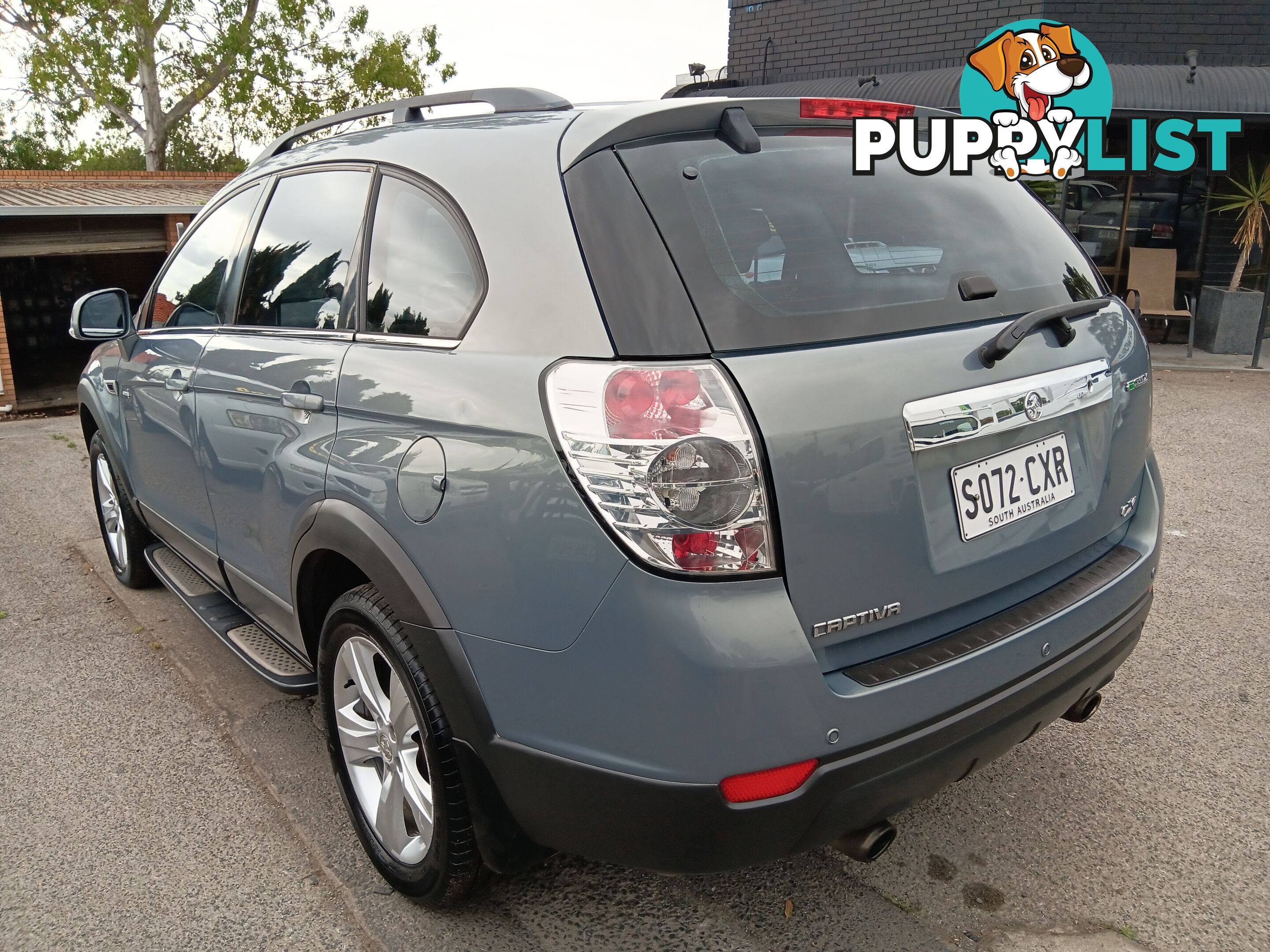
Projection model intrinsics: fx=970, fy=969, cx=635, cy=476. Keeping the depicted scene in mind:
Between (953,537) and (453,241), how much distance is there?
125cm

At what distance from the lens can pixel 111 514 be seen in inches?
184

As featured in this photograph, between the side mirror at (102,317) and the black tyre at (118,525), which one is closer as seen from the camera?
the side mirror at (102,317)

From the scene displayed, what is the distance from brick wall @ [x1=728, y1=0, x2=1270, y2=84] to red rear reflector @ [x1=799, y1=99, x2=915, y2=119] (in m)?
11.5

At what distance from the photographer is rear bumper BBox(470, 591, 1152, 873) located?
5.69ft

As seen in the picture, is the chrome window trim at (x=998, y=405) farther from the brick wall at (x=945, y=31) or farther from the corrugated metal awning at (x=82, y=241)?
the corrugated metal awning at (x=82, y=241)

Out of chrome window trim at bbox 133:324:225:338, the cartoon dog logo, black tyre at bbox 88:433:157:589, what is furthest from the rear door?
the cartoon dog logo

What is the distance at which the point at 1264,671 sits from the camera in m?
3.53

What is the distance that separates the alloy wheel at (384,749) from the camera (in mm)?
2266

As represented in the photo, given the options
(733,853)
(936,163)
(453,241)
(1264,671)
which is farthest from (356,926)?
(1264,671)

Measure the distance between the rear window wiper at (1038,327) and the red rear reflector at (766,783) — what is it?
2.98 feet

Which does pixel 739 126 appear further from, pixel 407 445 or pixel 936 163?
pixel 407 445

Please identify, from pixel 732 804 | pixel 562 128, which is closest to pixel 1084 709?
pixel 732 804

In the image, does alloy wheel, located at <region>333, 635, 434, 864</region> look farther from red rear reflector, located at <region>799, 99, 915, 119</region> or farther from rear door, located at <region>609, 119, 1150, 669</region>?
red rear reflector, located at <region>799, 99, 915, 119</region>

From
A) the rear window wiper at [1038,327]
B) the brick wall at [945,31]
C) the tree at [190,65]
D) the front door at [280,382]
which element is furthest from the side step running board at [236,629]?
the tree at [190,65]
